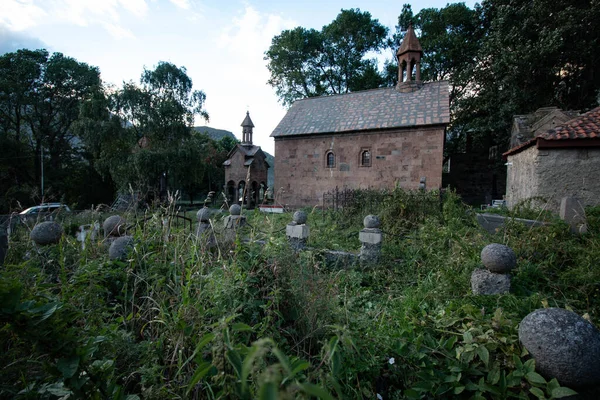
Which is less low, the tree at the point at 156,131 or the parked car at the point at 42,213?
the tree at the point at 156,131

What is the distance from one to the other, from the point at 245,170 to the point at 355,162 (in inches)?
418

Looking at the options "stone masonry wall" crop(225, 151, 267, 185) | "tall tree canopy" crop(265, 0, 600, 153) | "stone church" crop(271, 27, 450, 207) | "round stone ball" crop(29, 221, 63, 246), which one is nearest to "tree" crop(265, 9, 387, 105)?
"tall tree canopy" crop(265, 0, 600, 153)

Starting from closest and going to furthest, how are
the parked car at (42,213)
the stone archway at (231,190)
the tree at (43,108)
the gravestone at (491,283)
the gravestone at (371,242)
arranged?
1. the gravestone at (491,283)
2. the parked car at (42,213)
3. the gravestone at (371,242)
4. the tree at (43,108)
5. the stone archway at (231,190)

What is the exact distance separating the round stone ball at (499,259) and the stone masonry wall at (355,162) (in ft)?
35.6

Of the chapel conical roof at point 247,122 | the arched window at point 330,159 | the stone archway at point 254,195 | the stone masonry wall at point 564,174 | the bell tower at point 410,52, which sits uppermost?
the bell tower at point 410,52

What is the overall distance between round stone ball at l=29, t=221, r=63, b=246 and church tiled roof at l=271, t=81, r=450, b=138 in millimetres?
13484

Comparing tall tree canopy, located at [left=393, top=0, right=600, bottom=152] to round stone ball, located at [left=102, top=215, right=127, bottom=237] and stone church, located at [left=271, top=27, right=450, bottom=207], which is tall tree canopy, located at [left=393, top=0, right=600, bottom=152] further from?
round stone ball, located at [left=102, top=215, right=127, bottom=237]

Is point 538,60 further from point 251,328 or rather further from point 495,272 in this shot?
point 251,328

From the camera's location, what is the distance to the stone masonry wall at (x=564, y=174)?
7180mm

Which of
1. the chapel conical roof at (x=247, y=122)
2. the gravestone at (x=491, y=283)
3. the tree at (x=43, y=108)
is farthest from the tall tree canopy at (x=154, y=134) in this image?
the gravestone at (x=491, y=283)

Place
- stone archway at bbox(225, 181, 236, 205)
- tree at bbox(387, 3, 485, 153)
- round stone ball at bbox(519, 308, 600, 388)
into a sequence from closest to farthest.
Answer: round stone ball at bbox(519, 308, 600, 388) → tree at bbox(387, 3, 485, 153) → stone archway at bbox(225, 181, 236, 205)

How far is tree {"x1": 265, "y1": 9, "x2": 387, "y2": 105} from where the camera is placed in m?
26.9

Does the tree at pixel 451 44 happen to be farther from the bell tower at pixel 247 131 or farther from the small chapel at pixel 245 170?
the bell tower at pixel 247 131

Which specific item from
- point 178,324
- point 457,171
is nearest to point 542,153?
point 178,324
